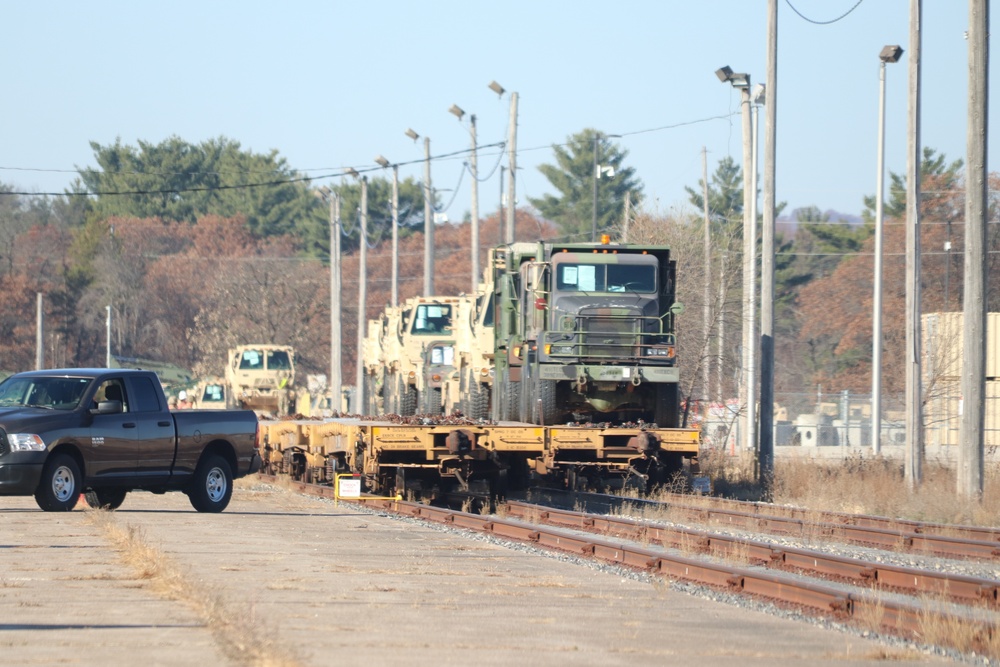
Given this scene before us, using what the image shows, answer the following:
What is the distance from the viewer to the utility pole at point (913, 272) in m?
25.8

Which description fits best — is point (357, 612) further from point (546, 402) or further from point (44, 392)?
point (546, 402)

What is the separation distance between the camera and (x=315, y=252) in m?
110

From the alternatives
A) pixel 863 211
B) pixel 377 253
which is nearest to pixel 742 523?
pixel 863 211

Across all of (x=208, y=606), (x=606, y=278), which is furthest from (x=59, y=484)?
(x=208, y=606)

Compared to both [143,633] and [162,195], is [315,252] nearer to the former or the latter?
[162,195]

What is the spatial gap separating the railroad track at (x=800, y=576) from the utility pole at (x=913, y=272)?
8.13m

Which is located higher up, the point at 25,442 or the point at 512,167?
the point at 512,167

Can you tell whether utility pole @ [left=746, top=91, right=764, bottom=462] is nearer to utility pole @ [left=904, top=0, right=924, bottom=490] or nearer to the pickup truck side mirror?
utility pole @ [left=904, top=0, right=924, bottom=490]

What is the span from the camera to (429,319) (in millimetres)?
37344

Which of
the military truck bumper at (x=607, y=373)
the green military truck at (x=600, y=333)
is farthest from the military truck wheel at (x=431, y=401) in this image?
the military truck bumper at (x=607, y=373)

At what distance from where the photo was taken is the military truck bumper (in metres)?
23.2

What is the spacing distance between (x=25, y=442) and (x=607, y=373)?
8474mm

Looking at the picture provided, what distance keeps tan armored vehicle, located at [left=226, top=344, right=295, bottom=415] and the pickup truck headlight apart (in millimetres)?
28874

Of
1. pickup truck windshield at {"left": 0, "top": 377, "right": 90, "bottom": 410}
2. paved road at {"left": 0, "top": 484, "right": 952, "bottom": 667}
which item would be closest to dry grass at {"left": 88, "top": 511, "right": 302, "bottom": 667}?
paved road at {"left": 0, "top": 484, "right": 952, "bottom": 667}
